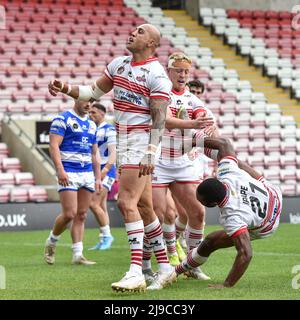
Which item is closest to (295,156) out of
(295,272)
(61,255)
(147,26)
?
(61,255)

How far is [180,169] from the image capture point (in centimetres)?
968

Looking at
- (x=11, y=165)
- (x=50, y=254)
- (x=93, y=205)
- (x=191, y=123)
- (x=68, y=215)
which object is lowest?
(x=11, y=165)

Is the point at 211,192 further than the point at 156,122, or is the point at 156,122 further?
the point at 156,122

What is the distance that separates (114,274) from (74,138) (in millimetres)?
2255

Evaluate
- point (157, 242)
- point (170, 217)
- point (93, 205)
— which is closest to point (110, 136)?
point (93, 205)

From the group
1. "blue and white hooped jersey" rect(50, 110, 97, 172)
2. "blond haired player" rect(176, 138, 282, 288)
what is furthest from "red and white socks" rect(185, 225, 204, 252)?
"blue and white hooped jersey" rect(50, 110, 97, 172)

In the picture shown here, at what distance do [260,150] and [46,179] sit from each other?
659cm

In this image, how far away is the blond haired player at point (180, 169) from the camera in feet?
31.0

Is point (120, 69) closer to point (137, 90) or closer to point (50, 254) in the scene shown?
point (137, 90)

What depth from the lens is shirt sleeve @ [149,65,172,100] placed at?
789 cm

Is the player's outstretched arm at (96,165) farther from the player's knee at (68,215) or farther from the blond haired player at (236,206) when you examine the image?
the blond haired player at (236,206)

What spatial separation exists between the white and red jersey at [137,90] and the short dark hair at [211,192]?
78 centimetres

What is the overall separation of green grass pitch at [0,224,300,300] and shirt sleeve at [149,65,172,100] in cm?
174

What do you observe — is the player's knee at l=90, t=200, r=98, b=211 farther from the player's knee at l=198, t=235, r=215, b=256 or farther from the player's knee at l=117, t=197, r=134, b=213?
the player's knee at l=117, t=197, r=134, b=213
